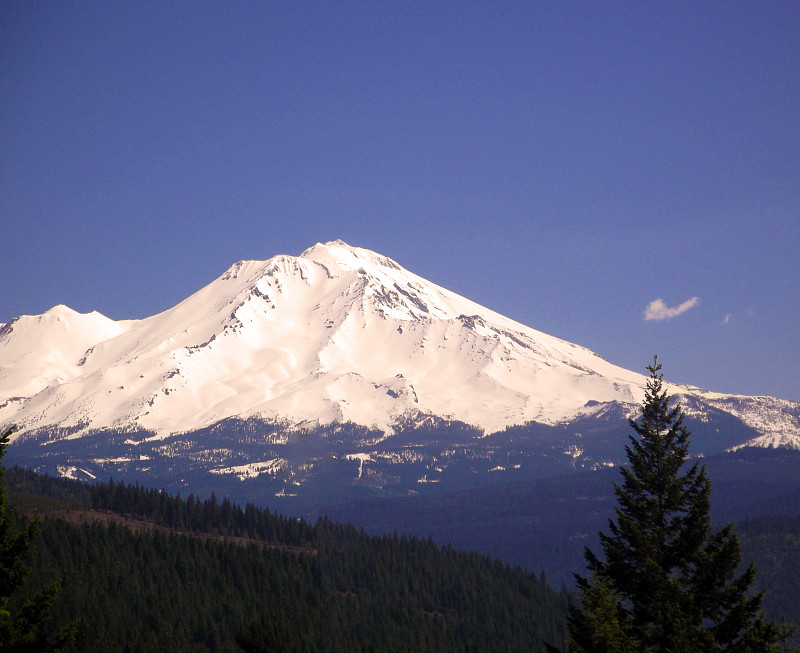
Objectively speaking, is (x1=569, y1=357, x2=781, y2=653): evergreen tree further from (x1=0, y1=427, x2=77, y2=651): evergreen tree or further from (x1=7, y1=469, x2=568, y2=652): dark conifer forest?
(x1=7, y1=469, x2=568, y2=652): dark conifer forest

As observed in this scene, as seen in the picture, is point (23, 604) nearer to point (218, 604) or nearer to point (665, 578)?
point (665, 578)

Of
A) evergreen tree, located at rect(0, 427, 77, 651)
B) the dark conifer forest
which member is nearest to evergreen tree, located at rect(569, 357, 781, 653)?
evergreen tree, located at rect(0, 427, 77, 651)

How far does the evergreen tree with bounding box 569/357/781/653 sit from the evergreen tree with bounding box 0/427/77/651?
17.0m

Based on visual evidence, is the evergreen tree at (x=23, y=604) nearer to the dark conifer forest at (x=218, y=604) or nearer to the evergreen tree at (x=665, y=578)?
the evergreen tree at (x=665, y=578)

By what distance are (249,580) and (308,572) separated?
18083 millimetres

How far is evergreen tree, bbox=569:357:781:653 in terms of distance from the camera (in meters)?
35.2

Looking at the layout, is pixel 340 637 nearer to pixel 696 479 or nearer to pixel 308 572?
pixel 308 572

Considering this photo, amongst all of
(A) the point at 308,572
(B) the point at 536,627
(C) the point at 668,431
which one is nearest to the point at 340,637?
(A) the point at 308,572

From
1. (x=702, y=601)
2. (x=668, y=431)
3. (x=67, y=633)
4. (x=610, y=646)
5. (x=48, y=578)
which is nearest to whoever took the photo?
(x=67, y=633)

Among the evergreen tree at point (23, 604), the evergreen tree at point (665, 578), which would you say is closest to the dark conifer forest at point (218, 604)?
the evergreen tree at point (665, 578)

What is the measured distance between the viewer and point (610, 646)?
113 ft

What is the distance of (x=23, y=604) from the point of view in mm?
31641

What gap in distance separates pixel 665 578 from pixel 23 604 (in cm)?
2259

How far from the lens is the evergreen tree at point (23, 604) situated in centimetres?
3097
